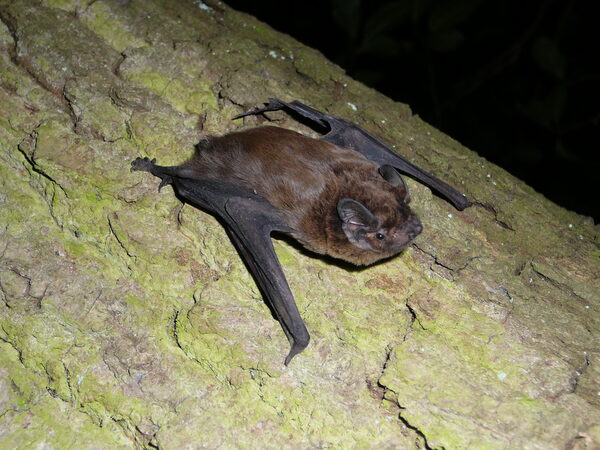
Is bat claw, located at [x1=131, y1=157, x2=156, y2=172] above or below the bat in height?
below

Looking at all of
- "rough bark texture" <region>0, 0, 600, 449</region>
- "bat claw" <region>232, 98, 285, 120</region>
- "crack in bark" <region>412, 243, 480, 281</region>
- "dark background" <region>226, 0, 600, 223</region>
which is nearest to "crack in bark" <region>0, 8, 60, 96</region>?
"rough bark texture" <region>0, 0, 600, 449</region>

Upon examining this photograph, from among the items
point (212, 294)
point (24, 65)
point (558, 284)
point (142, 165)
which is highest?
point (558, 284)

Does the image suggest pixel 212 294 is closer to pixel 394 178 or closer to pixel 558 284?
pixel 394 178

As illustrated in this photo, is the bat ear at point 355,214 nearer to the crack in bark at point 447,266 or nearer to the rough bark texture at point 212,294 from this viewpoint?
the rough bark texture at point 212,294

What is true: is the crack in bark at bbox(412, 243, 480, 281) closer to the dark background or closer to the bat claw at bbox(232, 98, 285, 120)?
the bat claw at bbox(232, 98, 285, 120)

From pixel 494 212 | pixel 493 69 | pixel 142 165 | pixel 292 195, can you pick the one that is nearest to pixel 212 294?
pixel 292 195
